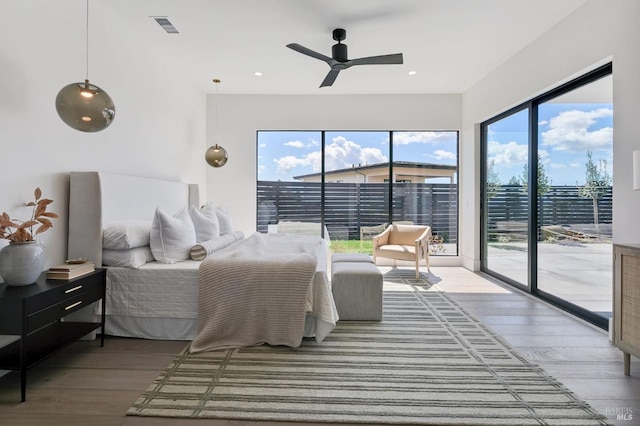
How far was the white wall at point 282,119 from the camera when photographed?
233 inches

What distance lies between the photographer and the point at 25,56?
7.76 feet

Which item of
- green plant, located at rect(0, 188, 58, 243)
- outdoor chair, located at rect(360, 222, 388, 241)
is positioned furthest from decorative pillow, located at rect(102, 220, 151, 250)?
outdoor chair, located at rect(360, 222, 388, 241)

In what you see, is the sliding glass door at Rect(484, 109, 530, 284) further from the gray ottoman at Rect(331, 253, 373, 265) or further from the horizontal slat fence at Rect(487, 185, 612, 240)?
the gray ottoman at Rect(331, 253, 373, 265)

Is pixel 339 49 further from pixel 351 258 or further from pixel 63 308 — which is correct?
pixel 63 308

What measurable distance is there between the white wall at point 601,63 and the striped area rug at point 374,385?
157 centimetres

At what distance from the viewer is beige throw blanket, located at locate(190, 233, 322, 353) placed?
8.29 ft

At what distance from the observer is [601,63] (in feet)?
9.78

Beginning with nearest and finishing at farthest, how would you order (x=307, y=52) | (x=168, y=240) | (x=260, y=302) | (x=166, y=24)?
(x=260, y=302) → (x=168, y=240) → (x=307, y=52) → (x=166, y=24)

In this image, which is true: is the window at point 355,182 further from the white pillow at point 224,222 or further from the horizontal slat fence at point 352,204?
the white pillow at point 224,222

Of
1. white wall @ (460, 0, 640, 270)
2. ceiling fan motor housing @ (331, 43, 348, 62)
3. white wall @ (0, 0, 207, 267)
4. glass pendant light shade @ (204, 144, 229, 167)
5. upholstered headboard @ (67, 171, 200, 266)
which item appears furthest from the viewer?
glass pendant light shade @ (204, 144, 229, 167)

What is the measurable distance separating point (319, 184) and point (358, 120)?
1.35 metres

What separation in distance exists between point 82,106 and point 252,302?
1.86 m

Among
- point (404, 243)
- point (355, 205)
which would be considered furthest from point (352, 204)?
point (404, 243)

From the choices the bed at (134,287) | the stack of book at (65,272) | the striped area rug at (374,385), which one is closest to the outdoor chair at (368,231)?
the striped area rug at (374,385)
